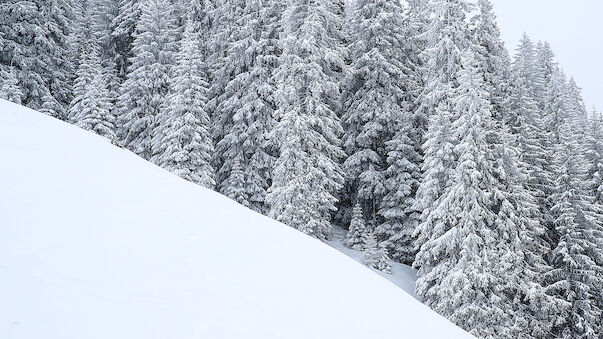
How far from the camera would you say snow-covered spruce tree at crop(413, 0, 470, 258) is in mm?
18984

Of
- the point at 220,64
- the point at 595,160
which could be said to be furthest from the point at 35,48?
the point at 595,160

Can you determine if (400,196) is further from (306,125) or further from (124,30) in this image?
(124,30)

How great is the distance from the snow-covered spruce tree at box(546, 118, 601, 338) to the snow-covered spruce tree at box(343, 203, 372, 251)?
8586 mm

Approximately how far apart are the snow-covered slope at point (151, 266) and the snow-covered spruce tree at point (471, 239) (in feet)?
35.1

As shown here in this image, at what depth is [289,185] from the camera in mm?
19516

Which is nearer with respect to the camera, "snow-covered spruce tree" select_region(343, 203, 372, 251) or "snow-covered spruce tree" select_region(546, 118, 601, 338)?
"snow-covered spruce tree" select_region(546, 118, 601, 338)

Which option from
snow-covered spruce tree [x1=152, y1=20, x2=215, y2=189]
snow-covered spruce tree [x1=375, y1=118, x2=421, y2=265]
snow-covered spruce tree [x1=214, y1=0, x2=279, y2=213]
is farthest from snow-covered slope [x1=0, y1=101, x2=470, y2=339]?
snow-covered spruce tree [x1=375, y1=118, x2=421, y2=265]

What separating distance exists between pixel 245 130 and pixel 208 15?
9.90 metres

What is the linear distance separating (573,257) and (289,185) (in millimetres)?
13899

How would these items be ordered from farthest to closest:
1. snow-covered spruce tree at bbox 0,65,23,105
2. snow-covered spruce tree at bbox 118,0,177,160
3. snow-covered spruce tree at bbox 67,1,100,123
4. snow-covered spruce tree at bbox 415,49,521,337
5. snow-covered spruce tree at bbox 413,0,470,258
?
snow-covered spruce tree at bbox 118,0,177,160
snow-covered spruce tree at bbox 67,1,100,123
snow-covered spruce tree at bbox 0,65,23,105
snow-covered spruce tree at bbox 413,0,470,258
snow-covered spruce tree at bbox 415,49,521,337

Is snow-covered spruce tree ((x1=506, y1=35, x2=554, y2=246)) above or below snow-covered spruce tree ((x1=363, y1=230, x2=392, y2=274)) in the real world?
above

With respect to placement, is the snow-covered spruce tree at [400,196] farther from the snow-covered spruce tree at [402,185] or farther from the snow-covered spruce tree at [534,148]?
the snow-covered spruce tree at [534,148]

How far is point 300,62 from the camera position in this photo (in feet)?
68.4

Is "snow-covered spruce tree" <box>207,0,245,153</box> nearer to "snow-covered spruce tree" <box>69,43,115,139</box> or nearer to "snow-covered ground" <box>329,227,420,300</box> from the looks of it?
"snow-covered spruce tree" <box>69,43,115,139</box>
